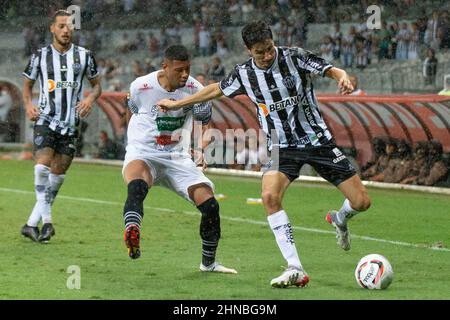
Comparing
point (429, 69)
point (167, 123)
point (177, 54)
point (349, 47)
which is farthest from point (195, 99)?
point (349, 47)

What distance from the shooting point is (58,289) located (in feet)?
25.6

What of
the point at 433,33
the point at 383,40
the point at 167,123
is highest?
the point at 433,33

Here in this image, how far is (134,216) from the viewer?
27.2ft

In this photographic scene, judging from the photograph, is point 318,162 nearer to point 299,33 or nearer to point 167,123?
point 167,123

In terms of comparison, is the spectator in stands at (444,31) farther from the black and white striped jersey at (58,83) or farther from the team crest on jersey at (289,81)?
the team crest on jersey at (289,81)

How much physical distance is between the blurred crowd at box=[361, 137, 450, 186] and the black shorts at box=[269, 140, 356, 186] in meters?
7.99

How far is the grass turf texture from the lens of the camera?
25.7 feet

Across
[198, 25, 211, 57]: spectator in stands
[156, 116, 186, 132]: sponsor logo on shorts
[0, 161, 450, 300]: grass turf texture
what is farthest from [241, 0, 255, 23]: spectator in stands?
[156, 116, 186, 132]: sponsor logo on shorts

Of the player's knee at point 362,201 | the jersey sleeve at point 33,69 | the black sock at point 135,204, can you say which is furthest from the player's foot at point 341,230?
the jersey sleeve at point 33,69

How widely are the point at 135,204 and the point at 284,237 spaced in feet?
4.03

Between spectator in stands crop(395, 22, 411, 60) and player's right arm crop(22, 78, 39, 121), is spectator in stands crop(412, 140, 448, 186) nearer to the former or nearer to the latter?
spectator in stands crop(395, 22, 411, 60)

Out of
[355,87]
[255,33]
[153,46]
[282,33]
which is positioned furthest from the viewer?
[153,46]
